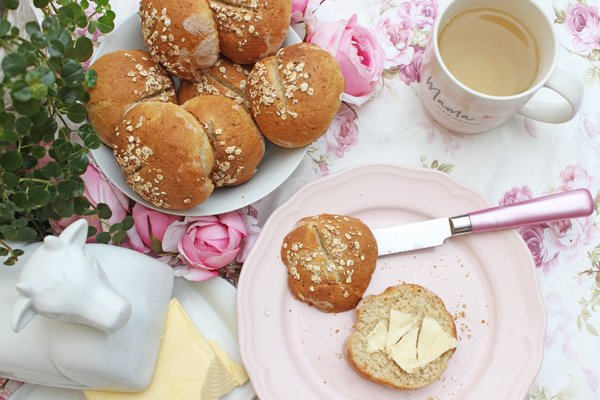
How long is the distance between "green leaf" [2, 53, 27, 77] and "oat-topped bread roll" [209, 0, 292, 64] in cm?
33

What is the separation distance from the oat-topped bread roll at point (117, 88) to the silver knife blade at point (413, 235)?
450mm

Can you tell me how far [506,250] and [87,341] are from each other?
0.71 m

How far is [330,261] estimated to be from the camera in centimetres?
100

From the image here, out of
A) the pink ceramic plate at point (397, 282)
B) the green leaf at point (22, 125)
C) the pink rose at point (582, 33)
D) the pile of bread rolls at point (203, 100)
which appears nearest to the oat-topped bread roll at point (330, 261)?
the pink ceramic plate at point (397, 282)

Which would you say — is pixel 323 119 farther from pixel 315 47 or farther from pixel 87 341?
pixel 87 341

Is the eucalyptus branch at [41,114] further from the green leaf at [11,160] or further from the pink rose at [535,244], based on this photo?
the pink rose at [535,244]

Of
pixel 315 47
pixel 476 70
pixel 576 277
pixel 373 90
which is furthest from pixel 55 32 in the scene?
pixel 576 277

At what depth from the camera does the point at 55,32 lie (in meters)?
0.73

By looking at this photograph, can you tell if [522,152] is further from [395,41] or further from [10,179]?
[10,179]

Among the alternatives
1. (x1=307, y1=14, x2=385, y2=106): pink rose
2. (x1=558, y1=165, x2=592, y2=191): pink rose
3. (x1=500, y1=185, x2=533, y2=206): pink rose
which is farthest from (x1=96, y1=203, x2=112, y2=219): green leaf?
(x1=558, y1=165, x2=592, y2=191): pink rose

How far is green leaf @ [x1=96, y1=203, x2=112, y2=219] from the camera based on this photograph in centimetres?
90

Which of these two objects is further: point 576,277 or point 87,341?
point 576,277

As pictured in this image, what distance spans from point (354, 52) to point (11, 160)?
0.57m

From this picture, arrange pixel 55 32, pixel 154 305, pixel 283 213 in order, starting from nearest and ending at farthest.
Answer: pixel 55 32 → pixel 154 305 → pixel 283 213
